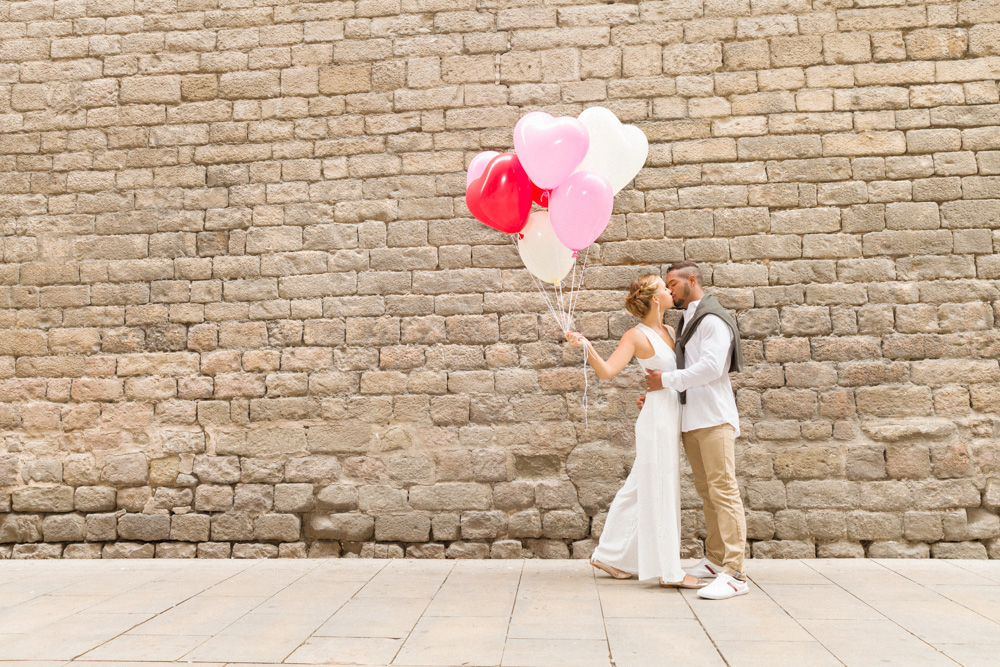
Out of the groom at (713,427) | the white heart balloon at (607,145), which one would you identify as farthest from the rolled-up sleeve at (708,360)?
the white heart balloon at (607,145)

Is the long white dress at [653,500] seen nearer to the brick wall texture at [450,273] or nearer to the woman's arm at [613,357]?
the woman's arm at [613,357]

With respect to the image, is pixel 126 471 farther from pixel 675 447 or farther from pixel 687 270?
pixel 687 270

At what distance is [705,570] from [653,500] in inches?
23.9

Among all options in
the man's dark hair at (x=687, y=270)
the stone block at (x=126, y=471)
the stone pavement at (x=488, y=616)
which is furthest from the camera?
the stone block at (x=126, y=471)

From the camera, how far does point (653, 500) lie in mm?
3373

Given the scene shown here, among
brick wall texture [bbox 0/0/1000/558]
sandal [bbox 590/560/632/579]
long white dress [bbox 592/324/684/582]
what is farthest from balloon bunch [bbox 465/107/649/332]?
sandal [bbox 590/560/632/579]

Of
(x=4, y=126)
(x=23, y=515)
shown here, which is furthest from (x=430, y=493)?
(x=4, y=126)

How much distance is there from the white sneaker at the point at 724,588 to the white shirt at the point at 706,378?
752mm

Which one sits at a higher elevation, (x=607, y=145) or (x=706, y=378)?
(x=607, y=145)

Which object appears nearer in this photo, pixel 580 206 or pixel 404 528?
pixel 580 206

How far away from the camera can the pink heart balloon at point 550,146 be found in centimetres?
313

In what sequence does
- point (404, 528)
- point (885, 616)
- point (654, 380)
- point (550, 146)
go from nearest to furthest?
point (885, 616)
point (550, 146)
point (654, 380)
point (404, 528)

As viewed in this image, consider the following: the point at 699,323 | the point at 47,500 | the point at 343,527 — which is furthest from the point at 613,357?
the point at 47,500

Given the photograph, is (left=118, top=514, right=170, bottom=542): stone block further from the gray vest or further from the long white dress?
the gray vest
